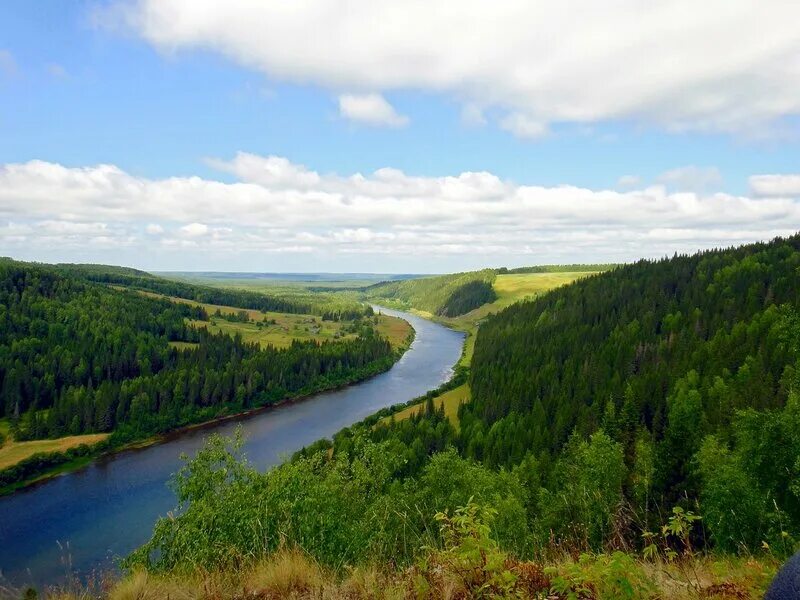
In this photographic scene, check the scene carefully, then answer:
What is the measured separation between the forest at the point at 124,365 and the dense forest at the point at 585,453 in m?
36.0

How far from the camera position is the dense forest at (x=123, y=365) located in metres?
91.6

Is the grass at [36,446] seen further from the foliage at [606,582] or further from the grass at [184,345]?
the foliage at [606,582]

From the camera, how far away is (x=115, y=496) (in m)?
61.7

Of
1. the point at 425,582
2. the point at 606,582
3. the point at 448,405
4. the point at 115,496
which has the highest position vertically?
the point at 606,582

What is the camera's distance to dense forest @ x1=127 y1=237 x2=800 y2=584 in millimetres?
10891

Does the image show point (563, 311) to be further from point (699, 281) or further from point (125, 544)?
point (125, 544)

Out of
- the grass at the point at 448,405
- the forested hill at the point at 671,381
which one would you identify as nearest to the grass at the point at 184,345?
the grass at the point at 448,405

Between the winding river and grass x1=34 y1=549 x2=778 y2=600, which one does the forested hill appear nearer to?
grass x1=34 y1=549 x2=778 y2=600

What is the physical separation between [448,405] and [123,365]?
84529 millimetres

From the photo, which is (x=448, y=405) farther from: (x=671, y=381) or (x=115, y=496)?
(x=115, y=496)

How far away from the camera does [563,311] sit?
478 feet

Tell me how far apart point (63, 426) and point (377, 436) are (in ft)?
203

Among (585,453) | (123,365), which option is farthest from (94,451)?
(585,453)

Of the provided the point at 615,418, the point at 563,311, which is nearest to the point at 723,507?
the point at 615,418
